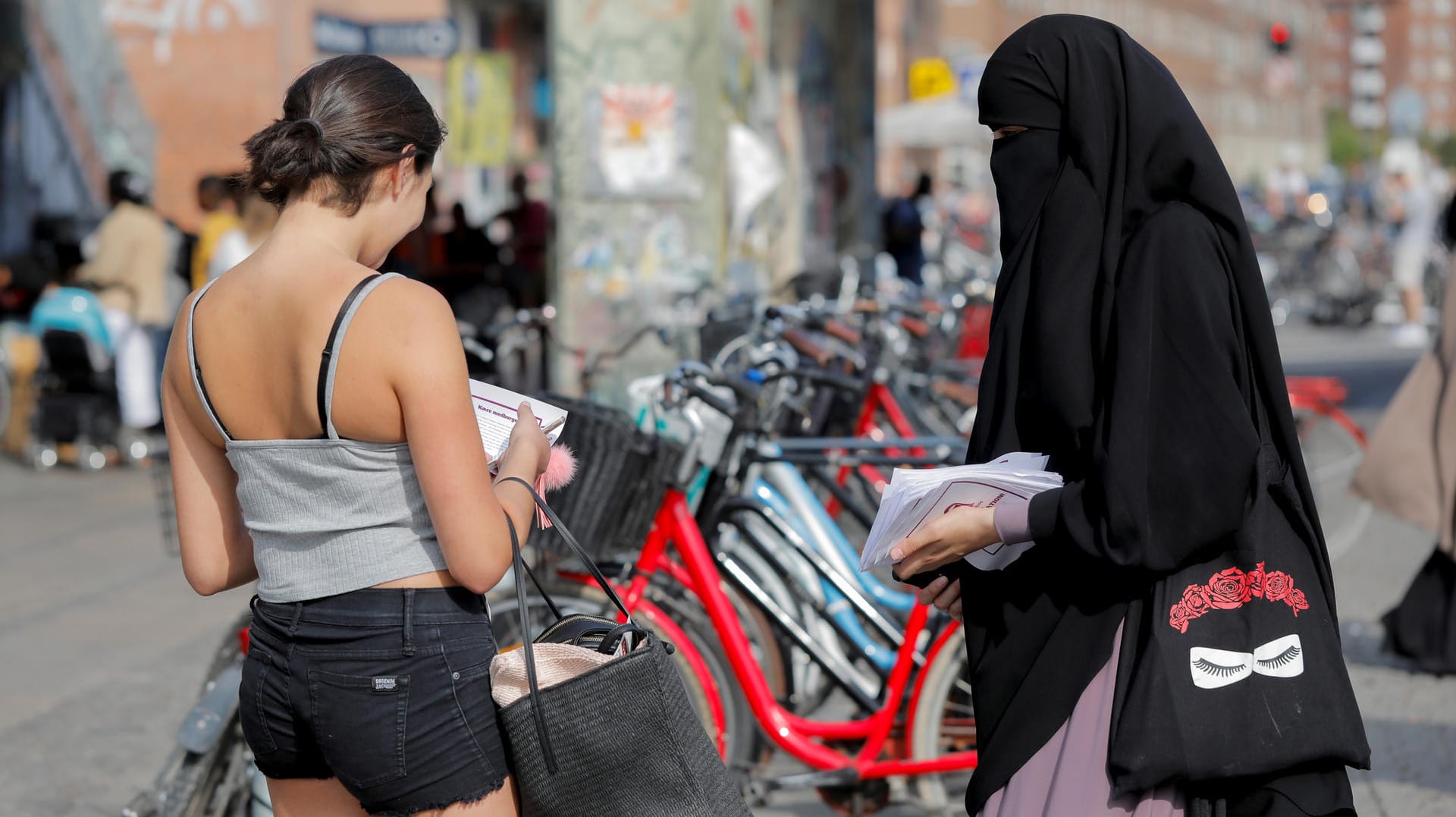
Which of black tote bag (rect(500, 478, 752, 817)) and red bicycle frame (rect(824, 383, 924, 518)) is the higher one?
black tote bag (rect(500, 478, 752, 817))

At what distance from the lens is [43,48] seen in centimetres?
1872

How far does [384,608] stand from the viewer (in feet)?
7.46

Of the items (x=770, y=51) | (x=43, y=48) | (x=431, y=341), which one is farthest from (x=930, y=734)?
(x=43, y=48)

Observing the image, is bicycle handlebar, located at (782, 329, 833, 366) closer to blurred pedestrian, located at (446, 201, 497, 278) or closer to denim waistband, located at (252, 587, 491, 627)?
denim waistband, located at (252, 587, 491, 627)

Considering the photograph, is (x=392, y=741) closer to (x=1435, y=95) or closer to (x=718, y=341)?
(x=718, y=341)

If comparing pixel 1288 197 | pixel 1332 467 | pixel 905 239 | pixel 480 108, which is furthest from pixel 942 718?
pixel 1288 197

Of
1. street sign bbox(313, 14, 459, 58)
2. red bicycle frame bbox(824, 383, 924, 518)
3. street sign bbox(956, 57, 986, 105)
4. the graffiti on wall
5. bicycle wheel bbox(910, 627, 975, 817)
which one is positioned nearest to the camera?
bicycle wheel bbox(910, 627, 975, 817)

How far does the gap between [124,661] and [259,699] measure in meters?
4.31

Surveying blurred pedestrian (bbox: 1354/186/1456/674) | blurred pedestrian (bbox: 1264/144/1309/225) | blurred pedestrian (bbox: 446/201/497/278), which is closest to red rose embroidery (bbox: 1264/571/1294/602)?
blurred pedestrian (bbox: 1354/186/1456/674)

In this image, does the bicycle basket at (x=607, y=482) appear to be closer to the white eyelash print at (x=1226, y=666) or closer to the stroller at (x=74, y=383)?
the white eyelash print at (x=1226, y=666)

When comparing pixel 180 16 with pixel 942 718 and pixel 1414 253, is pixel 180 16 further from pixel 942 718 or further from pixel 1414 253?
pixel 942 718

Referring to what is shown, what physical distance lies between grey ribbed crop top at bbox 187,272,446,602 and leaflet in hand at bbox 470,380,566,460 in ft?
0.72

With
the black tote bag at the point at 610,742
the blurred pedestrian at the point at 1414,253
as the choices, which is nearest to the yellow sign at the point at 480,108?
the blurred pedestrian at the point at 1414,253

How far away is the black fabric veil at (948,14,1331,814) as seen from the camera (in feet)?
7.25
